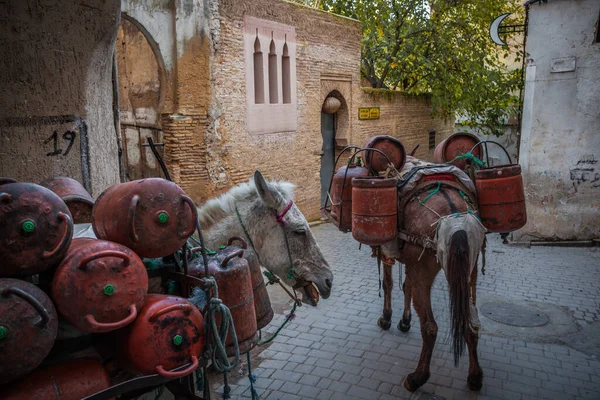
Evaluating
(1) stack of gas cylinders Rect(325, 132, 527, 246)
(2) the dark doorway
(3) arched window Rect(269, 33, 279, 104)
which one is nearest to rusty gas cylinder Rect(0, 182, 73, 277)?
(1) stack of gas cylinders Rect(325, 132, 527, 246)

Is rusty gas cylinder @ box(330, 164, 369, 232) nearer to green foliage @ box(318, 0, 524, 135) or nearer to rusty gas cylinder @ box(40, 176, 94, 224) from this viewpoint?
rusty gas cylinder @ box(40, 176, 94, 224)

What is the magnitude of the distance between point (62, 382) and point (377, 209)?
10.8 ft

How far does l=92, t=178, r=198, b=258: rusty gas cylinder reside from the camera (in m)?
2.14

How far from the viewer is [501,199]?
4.70 m

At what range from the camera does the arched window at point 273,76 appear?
1027 centimetres

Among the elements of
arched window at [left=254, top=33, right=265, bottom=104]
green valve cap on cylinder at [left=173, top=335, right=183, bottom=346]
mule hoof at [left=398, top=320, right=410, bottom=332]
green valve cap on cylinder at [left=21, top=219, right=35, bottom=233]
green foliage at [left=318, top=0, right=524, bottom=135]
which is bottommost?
mule hoof at [left=398, top=320, right=410, bottom=332]

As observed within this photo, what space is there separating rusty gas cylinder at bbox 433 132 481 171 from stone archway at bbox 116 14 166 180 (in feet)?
17.2

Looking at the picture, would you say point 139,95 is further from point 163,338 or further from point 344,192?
point 163,338

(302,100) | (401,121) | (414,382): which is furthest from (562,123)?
(414,382)

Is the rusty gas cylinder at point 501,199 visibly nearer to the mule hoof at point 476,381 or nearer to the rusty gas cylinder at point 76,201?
the mule hoof at point 476,381

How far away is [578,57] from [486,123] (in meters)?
5.66

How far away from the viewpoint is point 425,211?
448 cm

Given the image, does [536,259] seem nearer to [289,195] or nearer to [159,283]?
[289,195]

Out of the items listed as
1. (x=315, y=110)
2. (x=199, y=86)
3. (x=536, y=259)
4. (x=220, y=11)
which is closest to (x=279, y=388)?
(x=199, y=86)
